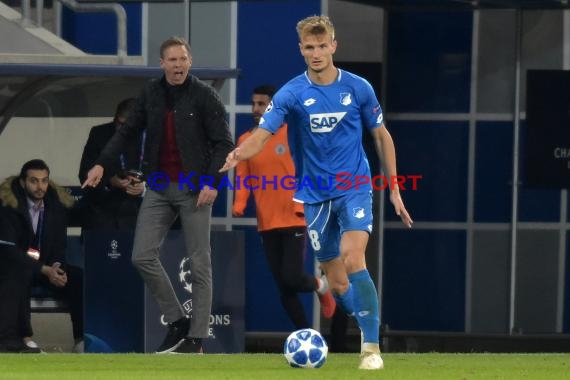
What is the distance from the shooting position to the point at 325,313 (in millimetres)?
14336

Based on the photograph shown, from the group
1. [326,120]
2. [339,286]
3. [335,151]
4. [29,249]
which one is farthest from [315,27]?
[29,249]

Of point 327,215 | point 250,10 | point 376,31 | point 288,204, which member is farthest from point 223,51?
point 327,215

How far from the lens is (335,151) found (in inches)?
416

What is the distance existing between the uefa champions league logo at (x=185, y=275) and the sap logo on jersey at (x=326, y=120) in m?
3.67

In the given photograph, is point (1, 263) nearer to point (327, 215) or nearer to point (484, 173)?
point (327, 215)

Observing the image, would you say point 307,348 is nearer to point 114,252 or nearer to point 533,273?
point 114,252

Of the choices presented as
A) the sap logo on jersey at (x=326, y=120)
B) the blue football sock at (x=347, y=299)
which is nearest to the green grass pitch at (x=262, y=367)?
the blue football sock at (x=347, y=299)

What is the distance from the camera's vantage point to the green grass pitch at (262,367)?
10.1 m

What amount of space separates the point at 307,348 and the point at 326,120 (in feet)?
4.17

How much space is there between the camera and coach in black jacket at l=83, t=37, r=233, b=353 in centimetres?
1251

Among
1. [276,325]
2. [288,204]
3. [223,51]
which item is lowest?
[276,325]

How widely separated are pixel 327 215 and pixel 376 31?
20.2 feet

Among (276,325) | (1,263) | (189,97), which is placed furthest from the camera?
(276,325)

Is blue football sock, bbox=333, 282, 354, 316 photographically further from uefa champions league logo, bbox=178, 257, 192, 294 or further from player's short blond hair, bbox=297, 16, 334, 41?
uefa champions league logo, bbox=178, 257, 192, 294
